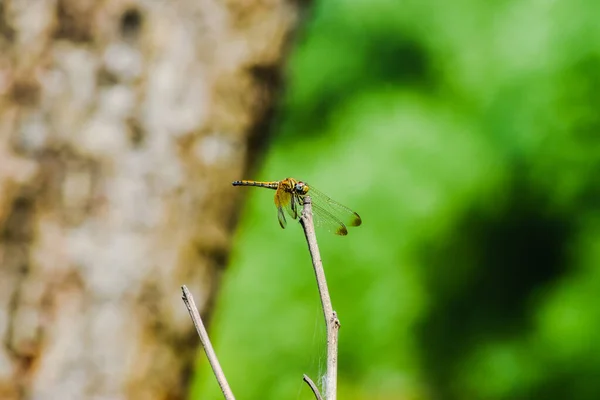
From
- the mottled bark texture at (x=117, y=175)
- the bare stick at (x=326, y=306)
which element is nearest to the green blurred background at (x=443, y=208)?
the mottled bark texture at (x=117, y=175)

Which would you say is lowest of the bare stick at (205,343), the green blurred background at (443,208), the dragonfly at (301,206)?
the bare stick at (205,343)

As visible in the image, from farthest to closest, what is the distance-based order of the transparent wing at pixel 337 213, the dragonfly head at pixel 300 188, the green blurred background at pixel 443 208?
the green blurred background at pixel 443 208 < the transparent wing at pixel 337 213 < the dragonfly head at pixel 300 188

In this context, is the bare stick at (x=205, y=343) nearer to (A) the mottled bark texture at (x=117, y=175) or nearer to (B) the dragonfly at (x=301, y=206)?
(B) the dragonfly at (x=301, y=206)

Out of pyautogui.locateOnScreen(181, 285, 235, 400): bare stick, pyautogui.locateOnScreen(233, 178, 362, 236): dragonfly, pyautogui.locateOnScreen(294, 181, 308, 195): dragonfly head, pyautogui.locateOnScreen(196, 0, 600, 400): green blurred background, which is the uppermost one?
pyautogui.locateOnScreen(196, 0, 600, 400): green blurred background

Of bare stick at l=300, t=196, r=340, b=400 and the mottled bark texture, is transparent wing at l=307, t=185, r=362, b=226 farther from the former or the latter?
the mottled bark texture

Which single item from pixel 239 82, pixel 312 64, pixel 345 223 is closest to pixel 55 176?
pixel 239 82

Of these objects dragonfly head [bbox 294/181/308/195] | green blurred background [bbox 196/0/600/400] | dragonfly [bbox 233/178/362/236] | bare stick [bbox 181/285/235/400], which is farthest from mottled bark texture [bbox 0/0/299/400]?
bare stick [bbox 181/285/235/400]

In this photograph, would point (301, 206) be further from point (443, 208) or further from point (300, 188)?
point (443, 208)
